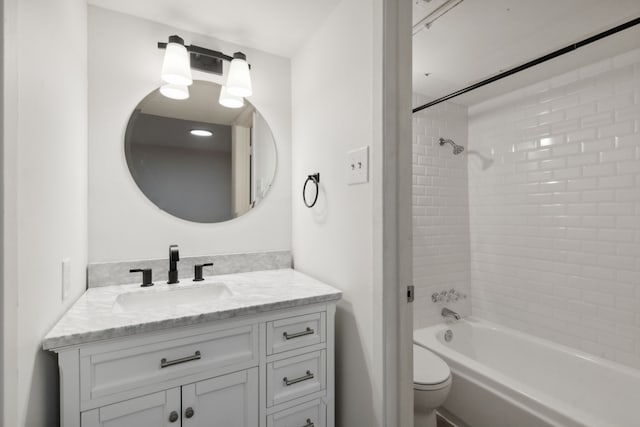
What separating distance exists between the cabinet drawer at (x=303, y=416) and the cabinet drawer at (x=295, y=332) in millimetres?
246

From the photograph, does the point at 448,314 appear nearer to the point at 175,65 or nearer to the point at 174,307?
the point at 174,307

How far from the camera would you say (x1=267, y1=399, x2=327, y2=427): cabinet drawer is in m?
1.13

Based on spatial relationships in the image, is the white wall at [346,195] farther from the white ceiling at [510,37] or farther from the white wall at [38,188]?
A: the white wall at [38,188]

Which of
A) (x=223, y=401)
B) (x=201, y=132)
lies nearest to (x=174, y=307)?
(x=223, y=401)

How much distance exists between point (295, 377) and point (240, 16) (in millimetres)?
1711

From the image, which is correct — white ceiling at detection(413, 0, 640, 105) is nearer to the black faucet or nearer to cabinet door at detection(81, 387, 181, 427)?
the black faucet

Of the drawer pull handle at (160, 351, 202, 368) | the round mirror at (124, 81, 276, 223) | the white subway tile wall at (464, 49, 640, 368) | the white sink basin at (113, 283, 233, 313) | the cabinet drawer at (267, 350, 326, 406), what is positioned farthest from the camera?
the white subway tile wall at (464, 49, 640, 368)

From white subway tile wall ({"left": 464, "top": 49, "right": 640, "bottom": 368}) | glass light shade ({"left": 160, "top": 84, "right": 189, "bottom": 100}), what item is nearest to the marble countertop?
glass light shade ({"left": 160, "top": 84, "right": 189, "bottom": 100})

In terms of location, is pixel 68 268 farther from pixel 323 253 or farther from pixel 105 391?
pixel 323 253

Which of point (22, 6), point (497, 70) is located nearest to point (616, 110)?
point (497, 70)

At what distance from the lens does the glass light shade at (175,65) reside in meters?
1.41

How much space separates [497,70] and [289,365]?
91.7 inches

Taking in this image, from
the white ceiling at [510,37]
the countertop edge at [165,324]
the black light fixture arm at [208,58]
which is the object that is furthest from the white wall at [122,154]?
the white ceiling at [510,37]

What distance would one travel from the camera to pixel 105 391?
88 centimetres
